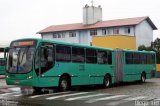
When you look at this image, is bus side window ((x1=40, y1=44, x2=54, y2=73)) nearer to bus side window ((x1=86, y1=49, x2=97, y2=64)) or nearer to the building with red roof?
bus side window ((x1=86, y1=49, x2=97, y2=64))

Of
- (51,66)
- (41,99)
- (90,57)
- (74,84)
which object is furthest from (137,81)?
(41,99)

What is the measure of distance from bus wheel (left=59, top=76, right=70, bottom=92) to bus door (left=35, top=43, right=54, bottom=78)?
1.43 metres

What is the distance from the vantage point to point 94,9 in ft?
235

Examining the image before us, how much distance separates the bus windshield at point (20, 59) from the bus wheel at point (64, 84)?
2.59m

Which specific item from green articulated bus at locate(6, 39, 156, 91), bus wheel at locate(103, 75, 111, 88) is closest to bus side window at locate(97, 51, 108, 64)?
green articulated bus at locate(6, 39, 156, 91)

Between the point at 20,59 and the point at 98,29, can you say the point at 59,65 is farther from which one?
the point at 98,29

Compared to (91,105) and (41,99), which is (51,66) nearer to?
(41,99)

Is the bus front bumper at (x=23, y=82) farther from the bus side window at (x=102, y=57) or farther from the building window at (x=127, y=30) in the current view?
the building window at (x=127, y=30)

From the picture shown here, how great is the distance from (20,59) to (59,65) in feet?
7.58

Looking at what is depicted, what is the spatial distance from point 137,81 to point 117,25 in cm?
3398

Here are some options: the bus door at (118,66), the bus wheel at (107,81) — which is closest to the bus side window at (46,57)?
the bus wheel at (107,81)

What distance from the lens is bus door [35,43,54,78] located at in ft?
63.9

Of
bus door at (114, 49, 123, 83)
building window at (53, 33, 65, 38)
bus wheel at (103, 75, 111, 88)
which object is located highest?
building window at (53, 33, 65, 38)

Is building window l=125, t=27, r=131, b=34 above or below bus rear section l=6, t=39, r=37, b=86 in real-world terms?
above
